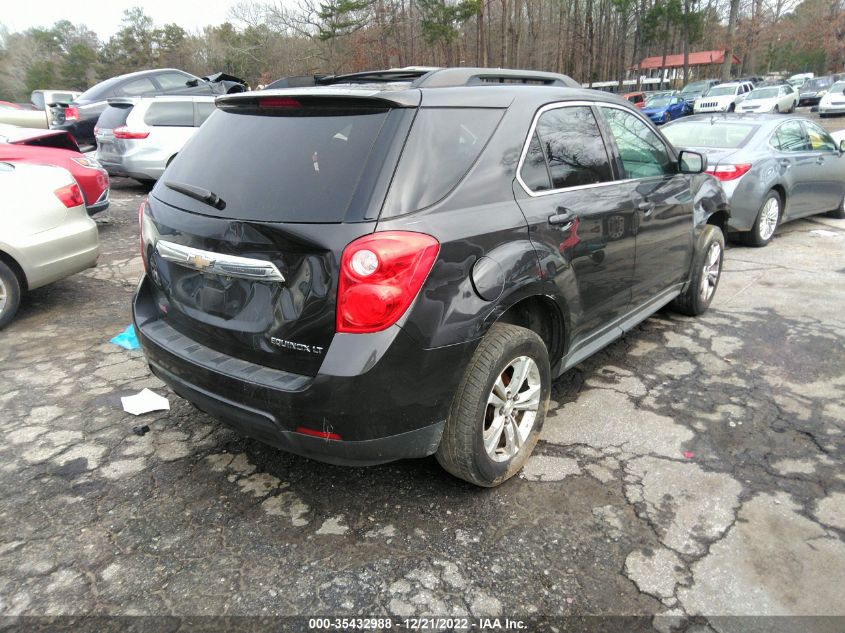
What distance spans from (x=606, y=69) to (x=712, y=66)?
66.9 ft

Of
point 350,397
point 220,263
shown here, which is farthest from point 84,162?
point 350,397

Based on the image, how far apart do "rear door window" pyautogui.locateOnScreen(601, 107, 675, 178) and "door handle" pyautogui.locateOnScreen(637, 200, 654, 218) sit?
0.17m

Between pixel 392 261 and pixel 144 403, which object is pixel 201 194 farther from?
pixel 144 403

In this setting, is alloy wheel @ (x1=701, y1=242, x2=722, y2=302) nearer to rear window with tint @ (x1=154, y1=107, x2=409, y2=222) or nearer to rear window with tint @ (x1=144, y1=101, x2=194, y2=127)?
rear window with tint @ (x1=154, y1=107, x2=409, y2=222)

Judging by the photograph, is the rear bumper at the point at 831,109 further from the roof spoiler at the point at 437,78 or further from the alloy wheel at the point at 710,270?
the roof spoiler at the point at 437,78

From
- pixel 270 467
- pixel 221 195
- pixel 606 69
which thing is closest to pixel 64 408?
pixel 270 467

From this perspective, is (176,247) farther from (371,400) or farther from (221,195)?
(371,400)

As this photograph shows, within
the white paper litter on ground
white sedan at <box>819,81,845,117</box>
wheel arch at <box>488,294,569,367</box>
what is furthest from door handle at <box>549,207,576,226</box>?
white sedan at <box>819,81,845,117</box>

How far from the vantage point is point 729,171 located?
22.4ft

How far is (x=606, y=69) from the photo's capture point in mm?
62562

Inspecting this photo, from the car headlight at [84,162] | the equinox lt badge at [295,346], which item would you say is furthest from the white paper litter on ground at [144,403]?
the car headlight at [84,162]

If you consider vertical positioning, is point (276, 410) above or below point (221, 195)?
below

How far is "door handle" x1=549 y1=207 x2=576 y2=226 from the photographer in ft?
9.38

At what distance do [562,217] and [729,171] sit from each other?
495 cm
